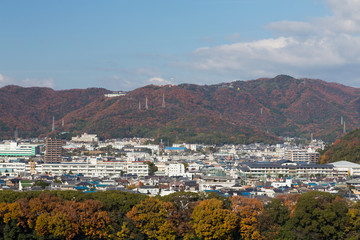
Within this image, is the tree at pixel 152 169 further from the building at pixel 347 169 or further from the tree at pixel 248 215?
the tree at pixel 248 215

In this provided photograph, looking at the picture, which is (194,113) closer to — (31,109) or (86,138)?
(86,138)

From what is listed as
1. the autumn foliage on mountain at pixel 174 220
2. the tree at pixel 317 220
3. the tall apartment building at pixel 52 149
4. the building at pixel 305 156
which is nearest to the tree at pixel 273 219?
the autumn foliage on mountain at pixel 174 220

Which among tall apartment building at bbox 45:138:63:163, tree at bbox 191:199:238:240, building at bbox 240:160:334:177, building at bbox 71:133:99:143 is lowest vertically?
tree at bbox 191:199:238:240

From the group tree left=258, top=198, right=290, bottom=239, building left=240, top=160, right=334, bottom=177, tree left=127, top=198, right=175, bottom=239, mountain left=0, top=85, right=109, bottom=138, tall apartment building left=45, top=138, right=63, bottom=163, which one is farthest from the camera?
mountain left=0, top=85, right=109, bottom=138

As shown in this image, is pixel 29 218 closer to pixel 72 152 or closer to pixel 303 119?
pixel 72 152

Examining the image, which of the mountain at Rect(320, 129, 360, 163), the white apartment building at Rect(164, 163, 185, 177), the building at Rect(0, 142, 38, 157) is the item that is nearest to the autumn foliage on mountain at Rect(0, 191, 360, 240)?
the white apartment building at Rect(164, 163, 185, 177)

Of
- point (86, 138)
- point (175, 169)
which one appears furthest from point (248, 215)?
point (86, 138)

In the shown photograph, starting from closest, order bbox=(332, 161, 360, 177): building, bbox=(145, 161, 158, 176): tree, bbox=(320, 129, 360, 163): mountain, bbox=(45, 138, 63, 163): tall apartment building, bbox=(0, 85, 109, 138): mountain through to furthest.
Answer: bbox=(332, 161, 360, 177): building < bbox=(145, 161, 158, 176): tree < bbox=(320, 129, 360, 163): mountain < bbox=(45, 138, 63, 163): tall apartment building < bbox=(0, 85, 109, 138): mountain

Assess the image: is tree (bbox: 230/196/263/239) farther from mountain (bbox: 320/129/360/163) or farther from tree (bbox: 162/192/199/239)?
mountain (bbox: 320/129/360/163)
